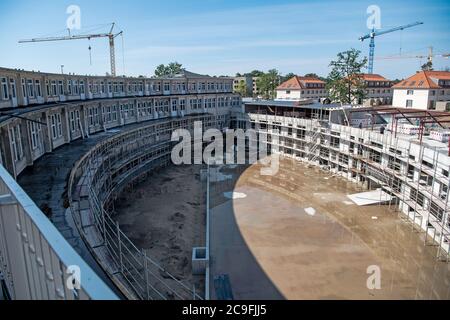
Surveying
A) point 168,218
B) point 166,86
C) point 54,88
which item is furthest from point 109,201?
point 166,86

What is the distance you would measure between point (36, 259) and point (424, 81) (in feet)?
137

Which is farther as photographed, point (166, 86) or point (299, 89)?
point (299, 89)

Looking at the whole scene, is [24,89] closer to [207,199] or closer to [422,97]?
[207,199]

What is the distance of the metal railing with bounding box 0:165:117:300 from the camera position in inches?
125

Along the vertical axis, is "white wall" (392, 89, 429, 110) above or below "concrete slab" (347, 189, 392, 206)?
above

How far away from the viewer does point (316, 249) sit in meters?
14.6

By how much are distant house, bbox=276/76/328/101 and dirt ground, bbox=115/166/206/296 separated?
36.5m

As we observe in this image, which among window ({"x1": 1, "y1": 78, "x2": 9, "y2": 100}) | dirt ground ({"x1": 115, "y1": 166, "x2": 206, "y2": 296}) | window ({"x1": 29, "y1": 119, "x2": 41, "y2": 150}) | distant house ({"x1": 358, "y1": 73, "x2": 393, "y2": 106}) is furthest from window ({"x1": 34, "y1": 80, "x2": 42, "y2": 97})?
distant house ({"x1": 358, "y1": 73, "x2": 393, "y2": 106})

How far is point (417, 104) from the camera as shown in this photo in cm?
3700

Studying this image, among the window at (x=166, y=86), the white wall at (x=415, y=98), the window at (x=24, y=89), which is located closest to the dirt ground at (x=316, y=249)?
the window at (x=24, y=89)

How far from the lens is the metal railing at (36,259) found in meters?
3.18

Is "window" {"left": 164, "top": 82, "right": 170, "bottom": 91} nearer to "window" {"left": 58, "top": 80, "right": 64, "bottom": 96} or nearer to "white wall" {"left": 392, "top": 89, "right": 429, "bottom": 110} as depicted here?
"window" {"left": 58, "top": 80, "right": 64, "bottom": 96}

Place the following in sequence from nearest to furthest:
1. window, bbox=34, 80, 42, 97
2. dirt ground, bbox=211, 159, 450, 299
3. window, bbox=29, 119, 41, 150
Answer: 1. dirt ground, bbox=211, 159, 450, 299
2. window, bbox=29, 119, 41, 150
3. window, bbox=34, 80, 42, 97
